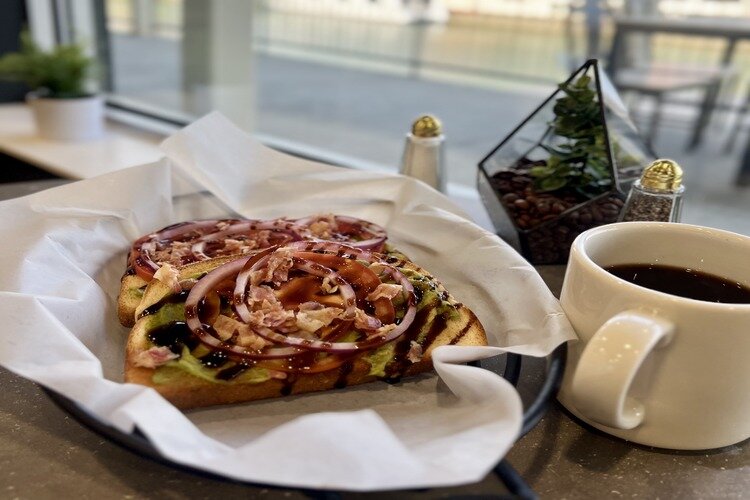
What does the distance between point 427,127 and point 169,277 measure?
55 cm

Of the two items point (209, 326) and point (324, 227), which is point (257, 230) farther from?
point (209, 326)

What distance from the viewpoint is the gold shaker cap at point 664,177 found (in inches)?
32.8

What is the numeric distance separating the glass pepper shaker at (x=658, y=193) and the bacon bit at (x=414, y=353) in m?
0.37

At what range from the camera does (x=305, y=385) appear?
0.67 m

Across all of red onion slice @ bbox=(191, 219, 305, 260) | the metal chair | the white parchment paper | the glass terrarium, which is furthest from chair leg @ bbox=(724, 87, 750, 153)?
red onion slice @ bbox=(191, 219, 305, 260)

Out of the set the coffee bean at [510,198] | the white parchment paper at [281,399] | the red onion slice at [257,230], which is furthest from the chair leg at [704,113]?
the red onion slice at [257,230]

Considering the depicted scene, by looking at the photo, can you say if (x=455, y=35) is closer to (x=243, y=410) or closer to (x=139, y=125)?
(x=139, y=125)

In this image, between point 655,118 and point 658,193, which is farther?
point 655,118

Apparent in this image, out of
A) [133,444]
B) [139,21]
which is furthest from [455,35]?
[133,444]

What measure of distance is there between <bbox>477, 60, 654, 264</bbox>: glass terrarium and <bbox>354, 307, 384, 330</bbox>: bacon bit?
331 mm

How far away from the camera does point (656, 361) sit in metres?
0.58

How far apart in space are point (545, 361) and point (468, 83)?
8.28 feet

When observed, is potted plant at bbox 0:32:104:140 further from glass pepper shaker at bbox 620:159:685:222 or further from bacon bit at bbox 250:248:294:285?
glass pepper shaker at bbox 620:159:685:222

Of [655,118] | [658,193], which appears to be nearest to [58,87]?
[658,193]
